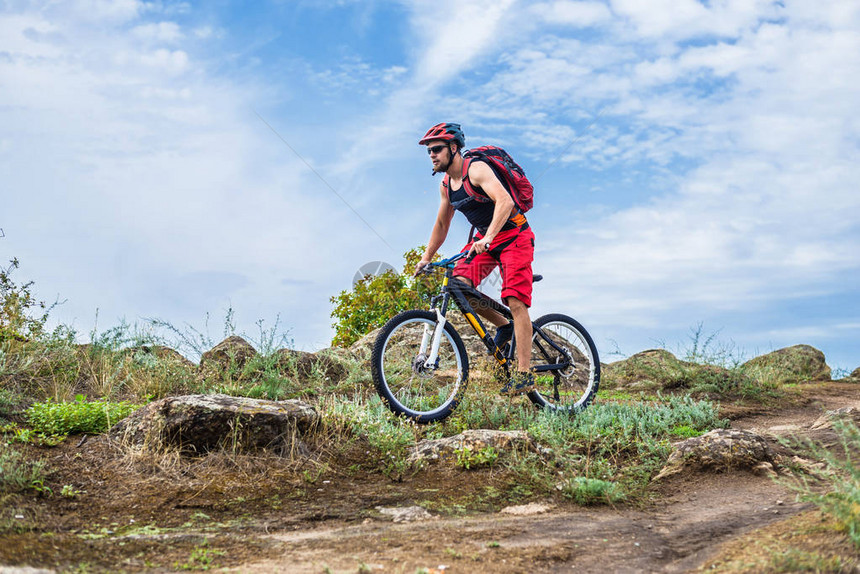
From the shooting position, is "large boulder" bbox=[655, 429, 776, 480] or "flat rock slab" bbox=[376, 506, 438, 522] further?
"large boulder" bbox=[655, 429, 776, 480]

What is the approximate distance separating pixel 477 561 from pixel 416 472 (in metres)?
1.82

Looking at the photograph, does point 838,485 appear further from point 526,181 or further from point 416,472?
point 526,181

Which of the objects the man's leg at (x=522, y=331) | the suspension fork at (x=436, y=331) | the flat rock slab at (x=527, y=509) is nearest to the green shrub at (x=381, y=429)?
the suspension fork at (x=436, y=331)

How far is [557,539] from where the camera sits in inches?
148

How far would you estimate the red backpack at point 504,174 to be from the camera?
6.65 metres

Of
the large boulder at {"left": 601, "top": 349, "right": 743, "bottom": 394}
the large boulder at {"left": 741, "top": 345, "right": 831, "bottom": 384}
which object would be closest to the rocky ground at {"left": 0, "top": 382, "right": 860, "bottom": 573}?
the large boulder at {"left": 601, "top": 349, "right": 743, "bottom": 394}

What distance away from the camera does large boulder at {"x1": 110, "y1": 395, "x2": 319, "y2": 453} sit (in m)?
5.18

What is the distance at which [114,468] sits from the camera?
16.5ft

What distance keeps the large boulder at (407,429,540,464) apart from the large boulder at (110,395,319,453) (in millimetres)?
1011

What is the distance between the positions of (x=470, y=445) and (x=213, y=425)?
6.53 ft

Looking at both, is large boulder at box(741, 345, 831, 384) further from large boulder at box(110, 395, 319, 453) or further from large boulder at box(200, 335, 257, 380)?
large boulder at box(110, 395, 319, 453)

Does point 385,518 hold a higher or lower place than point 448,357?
lower

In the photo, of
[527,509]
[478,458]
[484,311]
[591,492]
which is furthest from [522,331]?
[527,509]

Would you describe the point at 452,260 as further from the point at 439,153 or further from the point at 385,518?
the point at 385,518
